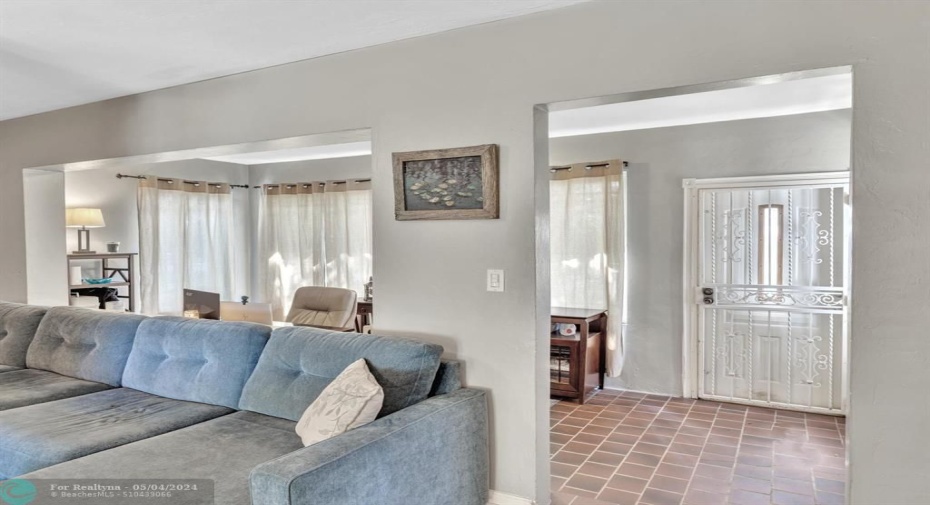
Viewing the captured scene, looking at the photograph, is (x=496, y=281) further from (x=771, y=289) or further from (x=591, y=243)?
(x=771, y=289)

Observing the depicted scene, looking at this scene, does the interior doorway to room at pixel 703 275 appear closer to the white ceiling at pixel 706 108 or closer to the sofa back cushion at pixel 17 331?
the white ceiling at pixel 706 108

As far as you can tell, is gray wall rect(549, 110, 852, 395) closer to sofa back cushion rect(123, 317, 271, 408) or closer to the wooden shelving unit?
sofa back cushion rect(123, 317, 271, 408)

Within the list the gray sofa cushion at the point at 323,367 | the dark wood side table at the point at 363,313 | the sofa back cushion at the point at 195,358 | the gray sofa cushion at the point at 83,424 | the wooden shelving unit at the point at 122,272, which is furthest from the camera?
the dark wood side table at the point at 363,313

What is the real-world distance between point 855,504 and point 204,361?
9.71 feet

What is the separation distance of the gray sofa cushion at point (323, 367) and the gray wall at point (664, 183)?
2869 millimetres

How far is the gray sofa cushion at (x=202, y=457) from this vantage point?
199 cm

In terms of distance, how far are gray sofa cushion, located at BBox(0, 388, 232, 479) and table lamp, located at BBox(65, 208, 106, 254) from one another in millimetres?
2815

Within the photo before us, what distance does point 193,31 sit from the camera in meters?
2.70

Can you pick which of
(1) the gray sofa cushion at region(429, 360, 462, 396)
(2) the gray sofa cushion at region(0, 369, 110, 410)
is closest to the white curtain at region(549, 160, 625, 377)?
(1) the gray sofa cushion at region(429, 360, 462, 396)

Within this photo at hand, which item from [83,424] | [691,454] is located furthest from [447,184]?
[691,454]

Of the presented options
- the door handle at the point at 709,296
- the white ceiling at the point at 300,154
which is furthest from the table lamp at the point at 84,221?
the door handle at the point at 709,296

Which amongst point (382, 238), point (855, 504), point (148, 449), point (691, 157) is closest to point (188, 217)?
point (382, 238)

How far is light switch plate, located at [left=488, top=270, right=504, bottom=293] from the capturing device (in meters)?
2.67

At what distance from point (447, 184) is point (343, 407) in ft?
3.89
